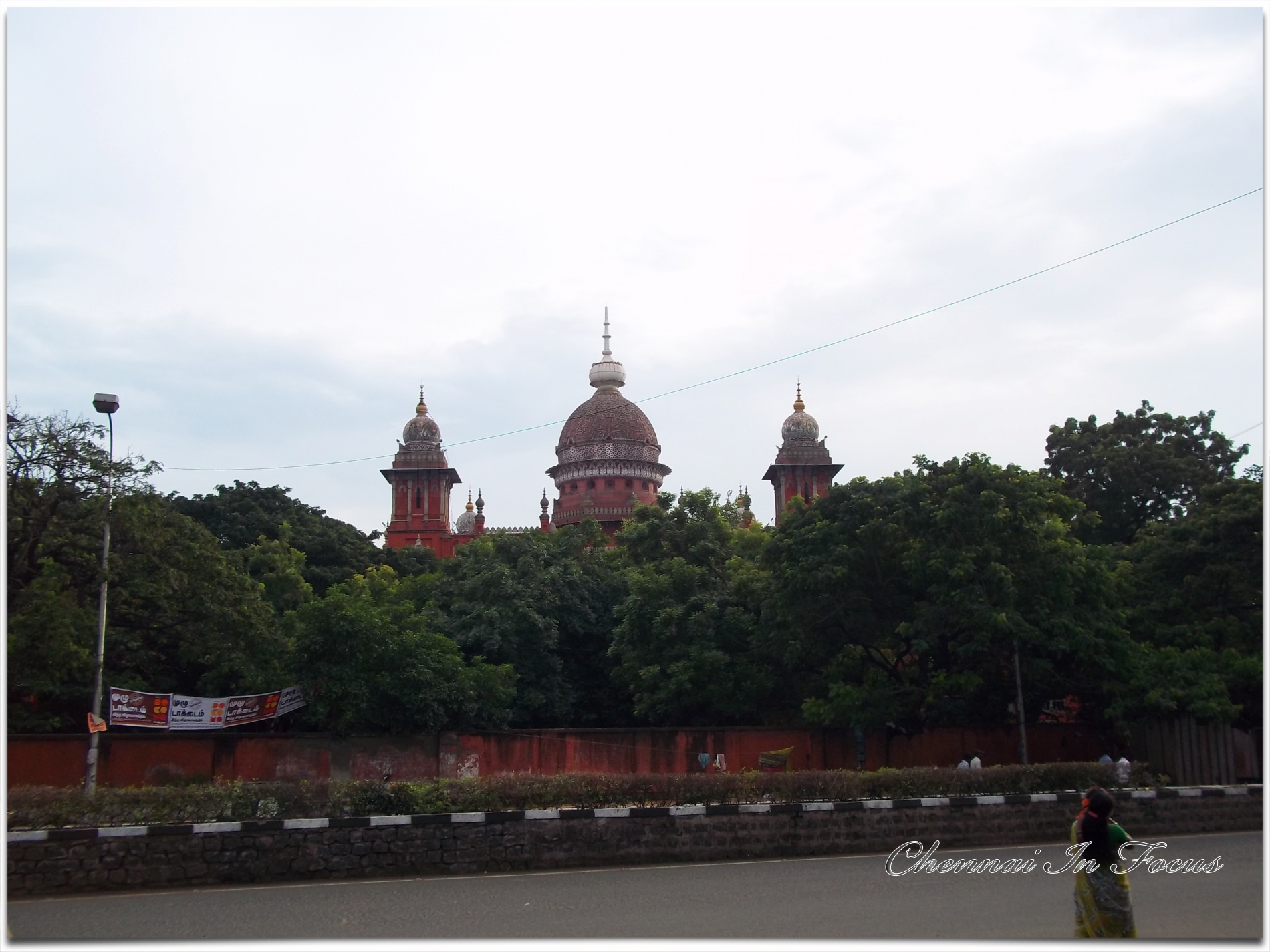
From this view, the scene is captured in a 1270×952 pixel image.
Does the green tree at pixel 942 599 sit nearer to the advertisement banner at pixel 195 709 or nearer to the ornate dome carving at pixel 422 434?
the advertisement banner at pixel 195 709

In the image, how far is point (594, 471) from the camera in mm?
55312

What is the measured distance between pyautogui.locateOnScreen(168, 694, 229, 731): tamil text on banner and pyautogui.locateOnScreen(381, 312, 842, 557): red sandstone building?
30031mm

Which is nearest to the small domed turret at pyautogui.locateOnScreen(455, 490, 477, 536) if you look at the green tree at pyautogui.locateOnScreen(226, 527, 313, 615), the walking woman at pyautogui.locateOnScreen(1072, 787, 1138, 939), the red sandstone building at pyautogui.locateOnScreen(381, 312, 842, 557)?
the red sandstone building at pyautogui.locateOnScreen(381, 312, 842, 557)

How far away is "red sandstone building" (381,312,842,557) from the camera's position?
5500 cm

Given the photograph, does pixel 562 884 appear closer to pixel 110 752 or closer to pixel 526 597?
pixel 110 752

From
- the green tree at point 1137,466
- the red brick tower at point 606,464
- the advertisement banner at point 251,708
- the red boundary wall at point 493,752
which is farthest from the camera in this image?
the red brick tower at point 606,464

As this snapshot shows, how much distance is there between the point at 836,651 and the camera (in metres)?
24.0

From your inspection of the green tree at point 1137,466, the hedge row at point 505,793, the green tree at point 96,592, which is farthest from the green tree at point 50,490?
the green tree at point 1137,466

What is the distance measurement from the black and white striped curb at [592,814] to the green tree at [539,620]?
13188 millimetres

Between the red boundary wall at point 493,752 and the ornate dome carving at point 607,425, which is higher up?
the ornate dome carving at point 607,425

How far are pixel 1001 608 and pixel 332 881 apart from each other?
1363 centimetres

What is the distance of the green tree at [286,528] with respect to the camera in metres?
38.3

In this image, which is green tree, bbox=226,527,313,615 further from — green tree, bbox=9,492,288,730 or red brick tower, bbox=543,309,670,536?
red brick tower, bbox=543,309,670,536

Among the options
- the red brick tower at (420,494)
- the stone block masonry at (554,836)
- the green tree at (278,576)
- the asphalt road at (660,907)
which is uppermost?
the red brick tower at (420,494)
